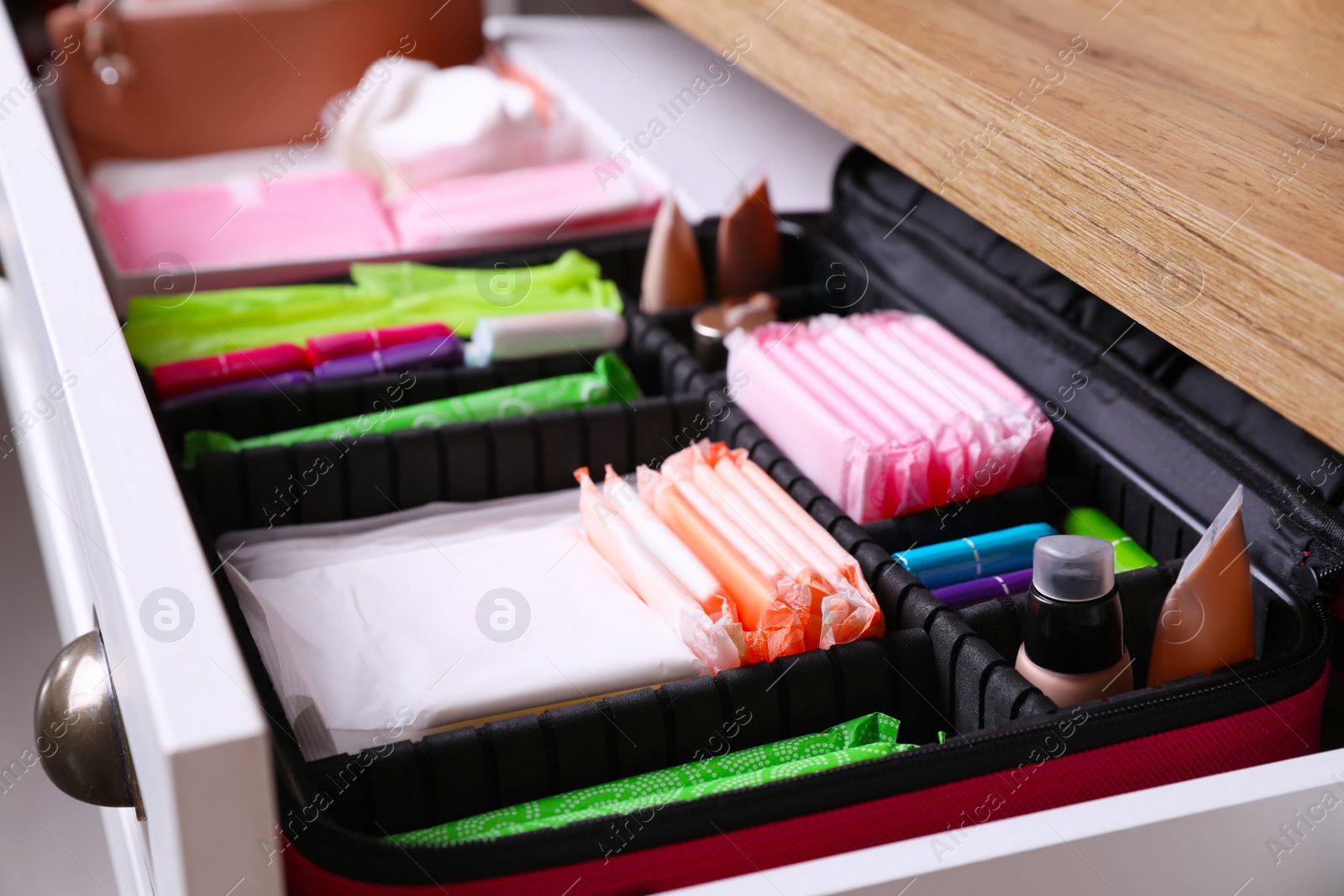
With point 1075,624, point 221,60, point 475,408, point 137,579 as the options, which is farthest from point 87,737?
point 221,60

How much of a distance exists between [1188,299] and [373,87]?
1.43 metres

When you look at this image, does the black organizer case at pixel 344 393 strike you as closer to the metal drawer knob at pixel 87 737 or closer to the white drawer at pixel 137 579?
the white drawer at pixel 137 579

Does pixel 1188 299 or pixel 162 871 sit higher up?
pixel 1188 299

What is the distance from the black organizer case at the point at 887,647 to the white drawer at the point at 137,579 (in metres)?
0.09

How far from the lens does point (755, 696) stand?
2.43 ft

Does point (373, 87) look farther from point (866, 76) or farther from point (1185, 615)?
point (1185, 615)

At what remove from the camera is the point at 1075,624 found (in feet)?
2.32

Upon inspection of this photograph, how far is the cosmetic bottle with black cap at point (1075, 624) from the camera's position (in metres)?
0.69

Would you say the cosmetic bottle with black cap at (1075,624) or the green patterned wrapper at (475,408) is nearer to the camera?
the cosmetic bottle with black cap at (1075,624)

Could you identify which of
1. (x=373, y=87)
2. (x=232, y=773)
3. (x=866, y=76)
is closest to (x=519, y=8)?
(x=373, y=87)

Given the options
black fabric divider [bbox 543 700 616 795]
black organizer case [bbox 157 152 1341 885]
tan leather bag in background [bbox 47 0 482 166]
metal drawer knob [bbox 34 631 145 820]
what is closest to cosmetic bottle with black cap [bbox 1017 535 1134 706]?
black organizer case [bbox 157 152 1341 885]

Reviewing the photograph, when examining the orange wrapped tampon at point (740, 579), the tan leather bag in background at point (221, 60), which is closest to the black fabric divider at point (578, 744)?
the orange wrapped tampon at point (740, 579)

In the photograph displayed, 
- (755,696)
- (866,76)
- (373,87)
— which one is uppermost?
(866,76)

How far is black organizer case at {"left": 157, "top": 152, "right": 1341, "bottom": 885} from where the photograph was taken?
61 cm
